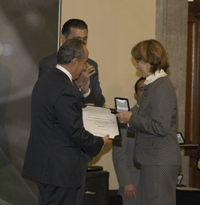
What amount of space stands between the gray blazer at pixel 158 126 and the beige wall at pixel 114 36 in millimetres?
1812

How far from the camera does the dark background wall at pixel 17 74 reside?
371 centimetres

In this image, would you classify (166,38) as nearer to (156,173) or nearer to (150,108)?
(150,108)

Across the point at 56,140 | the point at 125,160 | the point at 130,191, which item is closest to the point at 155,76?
the point at 56,140

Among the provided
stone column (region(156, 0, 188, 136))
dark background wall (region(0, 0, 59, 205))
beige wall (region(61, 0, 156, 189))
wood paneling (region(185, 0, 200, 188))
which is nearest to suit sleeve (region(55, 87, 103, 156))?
dark background wall (region(0, 0, 59, 205))

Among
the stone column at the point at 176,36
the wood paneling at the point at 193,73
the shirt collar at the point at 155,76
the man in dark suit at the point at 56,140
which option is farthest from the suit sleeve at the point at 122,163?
the wood paneling at the point at 193,73

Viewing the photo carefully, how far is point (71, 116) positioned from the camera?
2344mm

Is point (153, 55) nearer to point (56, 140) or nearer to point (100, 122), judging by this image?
point (100, 122)

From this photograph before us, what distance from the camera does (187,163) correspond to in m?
5.05

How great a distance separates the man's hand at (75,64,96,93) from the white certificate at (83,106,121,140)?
0.30m

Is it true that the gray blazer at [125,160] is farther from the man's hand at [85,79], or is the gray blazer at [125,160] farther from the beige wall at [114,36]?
the man's hand at [85,79]

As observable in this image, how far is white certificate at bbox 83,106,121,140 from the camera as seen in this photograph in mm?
2727

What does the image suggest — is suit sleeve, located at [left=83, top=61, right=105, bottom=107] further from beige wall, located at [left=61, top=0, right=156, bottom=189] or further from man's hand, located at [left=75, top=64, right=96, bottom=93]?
beige wall, located at [left=61, top=0, right=156, bottom=189]

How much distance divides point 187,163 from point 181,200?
99 cm

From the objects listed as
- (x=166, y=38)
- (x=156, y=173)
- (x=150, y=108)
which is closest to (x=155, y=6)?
(x=166, y=38)
